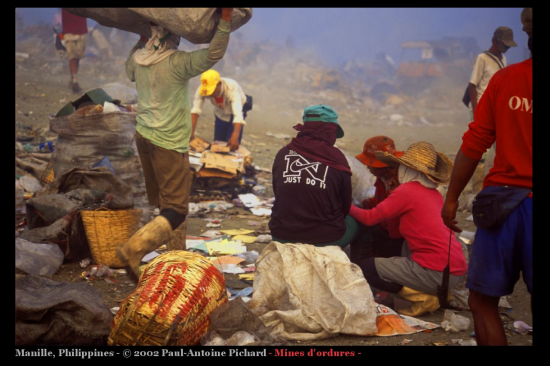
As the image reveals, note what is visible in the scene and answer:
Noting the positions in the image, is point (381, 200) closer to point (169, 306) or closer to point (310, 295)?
point (310, 295)

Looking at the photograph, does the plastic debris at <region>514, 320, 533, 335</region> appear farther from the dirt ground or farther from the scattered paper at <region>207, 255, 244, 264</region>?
the scattered paper at <region>207, 255, 244, 264</region>

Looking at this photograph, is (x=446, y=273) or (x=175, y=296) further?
(x=446, y=273)

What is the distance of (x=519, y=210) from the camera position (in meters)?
2.30

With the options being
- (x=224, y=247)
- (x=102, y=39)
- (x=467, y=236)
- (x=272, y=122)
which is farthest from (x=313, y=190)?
(x=102, y=39)

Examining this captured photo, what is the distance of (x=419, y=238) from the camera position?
3.63 metres

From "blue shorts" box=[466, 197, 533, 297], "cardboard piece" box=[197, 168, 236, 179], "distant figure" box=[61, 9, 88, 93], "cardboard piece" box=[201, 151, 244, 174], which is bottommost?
"blue shorts" box=[466, 197, 533, 297]

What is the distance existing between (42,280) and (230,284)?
1382mm

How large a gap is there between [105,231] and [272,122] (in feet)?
40.2

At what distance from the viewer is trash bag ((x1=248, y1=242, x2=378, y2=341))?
3.15 m

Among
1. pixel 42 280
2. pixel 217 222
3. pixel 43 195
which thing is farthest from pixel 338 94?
pixel 42 280

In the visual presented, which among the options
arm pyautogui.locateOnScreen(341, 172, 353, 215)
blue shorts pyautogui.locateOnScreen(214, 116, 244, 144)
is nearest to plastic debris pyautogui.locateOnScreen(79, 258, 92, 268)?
arm pyautogui.locateOnScreen(341, 172, 353, 215)

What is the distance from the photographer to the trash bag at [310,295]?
315 cm

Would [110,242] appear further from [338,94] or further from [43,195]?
[338,94]

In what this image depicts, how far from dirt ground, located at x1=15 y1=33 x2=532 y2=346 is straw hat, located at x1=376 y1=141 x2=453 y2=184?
98cm
